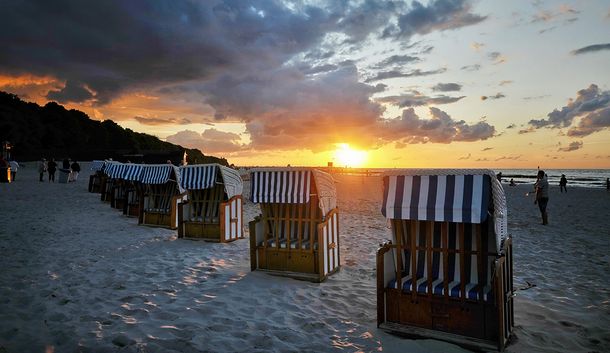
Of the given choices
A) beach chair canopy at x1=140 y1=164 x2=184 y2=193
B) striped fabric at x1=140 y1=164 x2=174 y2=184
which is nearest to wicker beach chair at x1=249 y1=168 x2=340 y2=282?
beach chair canopy at x1=140 y1=164 x2=184 y2=193

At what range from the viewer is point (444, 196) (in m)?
4.30

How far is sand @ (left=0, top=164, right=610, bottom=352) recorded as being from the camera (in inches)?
173

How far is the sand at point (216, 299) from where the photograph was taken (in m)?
4.39

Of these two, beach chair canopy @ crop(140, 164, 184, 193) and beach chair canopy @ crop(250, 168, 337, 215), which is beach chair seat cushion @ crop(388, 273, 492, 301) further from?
beach chair canopy @ crop(140, 164, 184, 193)

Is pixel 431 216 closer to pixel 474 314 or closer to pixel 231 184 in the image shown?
pixel 474 314

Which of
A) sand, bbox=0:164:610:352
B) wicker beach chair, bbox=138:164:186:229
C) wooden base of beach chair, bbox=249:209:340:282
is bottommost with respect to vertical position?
sand, bbox=0:164:610:352

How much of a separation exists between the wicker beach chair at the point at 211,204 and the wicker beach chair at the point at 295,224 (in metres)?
3.04

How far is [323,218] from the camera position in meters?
7.03

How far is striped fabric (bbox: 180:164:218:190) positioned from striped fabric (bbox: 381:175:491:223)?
6.43m

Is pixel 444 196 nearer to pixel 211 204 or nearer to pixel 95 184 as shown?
pixel 211 204

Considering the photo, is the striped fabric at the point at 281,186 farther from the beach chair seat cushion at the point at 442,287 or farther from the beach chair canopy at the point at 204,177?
the beach chair canopy at the point at 204,177

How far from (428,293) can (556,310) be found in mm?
2593

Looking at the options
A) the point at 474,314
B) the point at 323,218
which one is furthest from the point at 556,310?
the point at 323,218

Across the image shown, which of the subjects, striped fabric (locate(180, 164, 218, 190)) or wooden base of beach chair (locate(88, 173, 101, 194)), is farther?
wooden base of beach chair (locate(88, 173, 101, 194))
